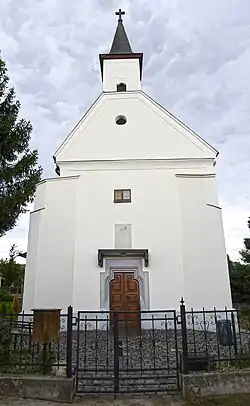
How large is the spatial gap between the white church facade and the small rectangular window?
0.04 metres

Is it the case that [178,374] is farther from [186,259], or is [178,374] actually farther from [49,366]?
[186,259]

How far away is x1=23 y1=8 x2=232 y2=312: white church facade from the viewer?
1366 cm

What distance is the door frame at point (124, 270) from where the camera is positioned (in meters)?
13.7

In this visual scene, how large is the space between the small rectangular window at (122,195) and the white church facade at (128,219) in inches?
1.7

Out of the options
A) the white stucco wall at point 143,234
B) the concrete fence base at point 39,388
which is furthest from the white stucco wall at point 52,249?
the concrete fence base at point 39,388

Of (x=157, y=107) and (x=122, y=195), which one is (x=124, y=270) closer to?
(x=122, y=195)

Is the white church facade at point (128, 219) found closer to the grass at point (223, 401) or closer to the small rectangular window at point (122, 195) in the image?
the small rectangular window at point (122, 195)

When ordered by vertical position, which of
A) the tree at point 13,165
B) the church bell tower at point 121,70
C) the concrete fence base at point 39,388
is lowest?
the concrete fence base at point 39,388

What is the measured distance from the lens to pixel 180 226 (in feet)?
47.1

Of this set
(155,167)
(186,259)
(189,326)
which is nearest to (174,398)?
(189,326)

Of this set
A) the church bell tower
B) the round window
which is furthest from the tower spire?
the round window

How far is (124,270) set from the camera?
14109mm

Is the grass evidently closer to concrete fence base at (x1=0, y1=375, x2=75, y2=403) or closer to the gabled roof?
concrete fence base at (x1=0, y1=375, x2=75, y2=403)

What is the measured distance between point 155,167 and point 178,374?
10630 mm
